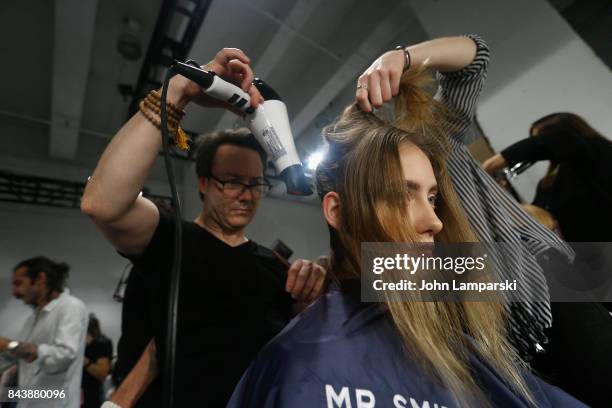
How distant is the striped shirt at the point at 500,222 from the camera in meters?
0.68

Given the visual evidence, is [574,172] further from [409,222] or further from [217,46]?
[217,46]

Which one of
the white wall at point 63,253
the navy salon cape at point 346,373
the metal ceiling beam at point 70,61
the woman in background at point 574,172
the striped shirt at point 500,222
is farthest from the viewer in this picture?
the white wall at point 63,253

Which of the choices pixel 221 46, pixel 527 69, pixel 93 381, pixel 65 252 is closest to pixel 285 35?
pixel 221 46

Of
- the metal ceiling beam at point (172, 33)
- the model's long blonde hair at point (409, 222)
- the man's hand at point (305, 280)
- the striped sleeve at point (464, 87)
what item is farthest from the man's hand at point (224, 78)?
the metal ceiling beam at point (172, 33)

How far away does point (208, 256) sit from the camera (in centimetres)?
69

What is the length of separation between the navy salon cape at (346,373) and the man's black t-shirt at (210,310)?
5.3 inches

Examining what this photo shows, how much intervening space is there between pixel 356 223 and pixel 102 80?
12.7ft

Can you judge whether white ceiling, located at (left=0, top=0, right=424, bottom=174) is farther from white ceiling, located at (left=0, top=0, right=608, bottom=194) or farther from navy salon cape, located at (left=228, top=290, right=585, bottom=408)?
navy salon cape, located at (left=228, top=290, right=585, bottom=408)

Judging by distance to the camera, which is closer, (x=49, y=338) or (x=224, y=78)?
(x=224, y=78)

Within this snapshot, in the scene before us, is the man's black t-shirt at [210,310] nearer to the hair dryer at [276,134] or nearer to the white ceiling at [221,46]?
the hair dryer at [276,134]

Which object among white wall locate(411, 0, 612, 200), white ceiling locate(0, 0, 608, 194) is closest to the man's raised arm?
white ceiling locate(0, 0, 608, 194)

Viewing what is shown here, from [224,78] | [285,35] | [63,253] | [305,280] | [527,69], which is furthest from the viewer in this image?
[63,253]

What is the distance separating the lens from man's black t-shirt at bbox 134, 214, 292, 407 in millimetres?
575

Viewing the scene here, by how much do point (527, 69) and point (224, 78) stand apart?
6.61 ft
